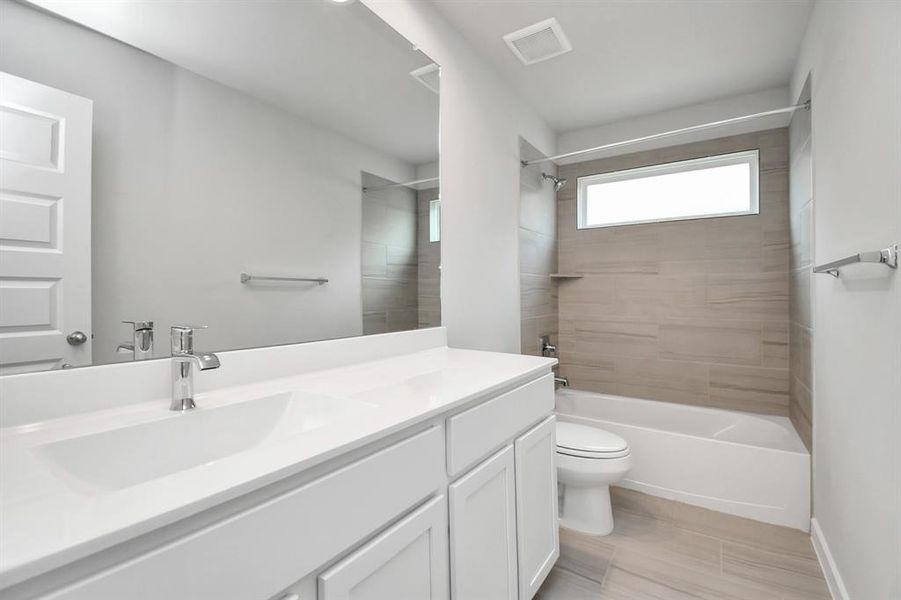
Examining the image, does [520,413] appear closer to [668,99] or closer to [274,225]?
[274,225]

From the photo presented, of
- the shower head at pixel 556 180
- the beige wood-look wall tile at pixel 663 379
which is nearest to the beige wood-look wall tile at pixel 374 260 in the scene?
the shower head at pixel 556 180

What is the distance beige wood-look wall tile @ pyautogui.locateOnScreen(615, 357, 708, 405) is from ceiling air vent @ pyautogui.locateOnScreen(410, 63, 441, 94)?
2331 mm

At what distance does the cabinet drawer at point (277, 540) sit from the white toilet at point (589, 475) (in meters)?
1.29

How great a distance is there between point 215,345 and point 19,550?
72 cm

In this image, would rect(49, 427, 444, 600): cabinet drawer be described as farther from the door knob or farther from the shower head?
the shower head

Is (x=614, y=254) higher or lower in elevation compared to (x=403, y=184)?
lower

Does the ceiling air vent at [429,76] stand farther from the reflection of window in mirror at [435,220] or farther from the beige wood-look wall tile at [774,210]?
the beige wood-look wall tile at [774,210]

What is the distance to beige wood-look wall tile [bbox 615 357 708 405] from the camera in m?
2.81

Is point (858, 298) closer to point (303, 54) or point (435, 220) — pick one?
point (435, 220)

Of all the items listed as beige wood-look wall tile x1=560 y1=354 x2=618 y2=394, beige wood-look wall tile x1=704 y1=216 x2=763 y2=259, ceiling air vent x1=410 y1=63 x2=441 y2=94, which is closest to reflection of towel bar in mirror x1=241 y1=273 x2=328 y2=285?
ceiling air vent x1=410 y1=63 x2=441 y2=94

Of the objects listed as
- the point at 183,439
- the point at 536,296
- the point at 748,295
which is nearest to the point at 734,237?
the point at 748,295

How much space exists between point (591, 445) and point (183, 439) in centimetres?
172

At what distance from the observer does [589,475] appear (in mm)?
1909

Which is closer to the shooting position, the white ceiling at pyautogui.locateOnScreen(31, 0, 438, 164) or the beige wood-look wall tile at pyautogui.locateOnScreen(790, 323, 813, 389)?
the white ceiling at pyautogui.locateOnScreen(31, 0, 438, 164)
